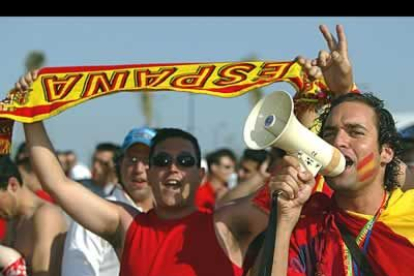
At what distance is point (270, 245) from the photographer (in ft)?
12.7

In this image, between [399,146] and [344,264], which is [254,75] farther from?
[344,264]

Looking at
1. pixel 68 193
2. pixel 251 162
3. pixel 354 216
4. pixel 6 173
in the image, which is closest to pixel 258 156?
pixel 251 162

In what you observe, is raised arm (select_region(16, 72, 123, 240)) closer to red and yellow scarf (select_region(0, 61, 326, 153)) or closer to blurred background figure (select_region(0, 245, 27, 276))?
red and yellow scarf (select_region(0, 61, 326, 153))

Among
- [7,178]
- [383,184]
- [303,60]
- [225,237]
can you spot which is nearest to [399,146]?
[383,184]

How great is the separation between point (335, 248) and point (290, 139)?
0.59 metres

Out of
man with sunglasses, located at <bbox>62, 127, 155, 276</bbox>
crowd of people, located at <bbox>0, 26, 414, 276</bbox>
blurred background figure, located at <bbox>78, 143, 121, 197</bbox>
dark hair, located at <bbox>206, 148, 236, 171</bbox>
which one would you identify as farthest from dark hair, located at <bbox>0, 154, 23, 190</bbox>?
dark hair, located at <bbox>206, 148, 236, 171</bbox>

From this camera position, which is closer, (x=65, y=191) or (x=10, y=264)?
(x=65, y=191)

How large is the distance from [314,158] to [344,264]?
0.53 meters

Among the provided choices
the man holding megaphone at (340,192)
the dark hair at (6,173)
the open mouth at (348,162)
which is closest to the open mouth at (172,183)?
the man holding megaphone at (340,192)

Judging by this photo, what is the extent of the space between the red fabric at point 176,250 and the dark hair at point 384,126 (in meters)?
0.80

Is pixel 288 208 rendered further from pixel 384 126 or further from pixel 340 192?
pixel 384 126

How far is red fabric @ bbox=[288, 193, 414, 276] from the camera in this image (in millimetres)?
4117

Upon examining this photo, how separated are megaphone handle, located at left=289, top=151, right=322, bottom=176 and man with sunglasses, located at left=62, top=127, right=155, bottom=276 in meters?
2.43

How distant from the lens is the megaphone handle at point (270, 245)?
12.6 feet
